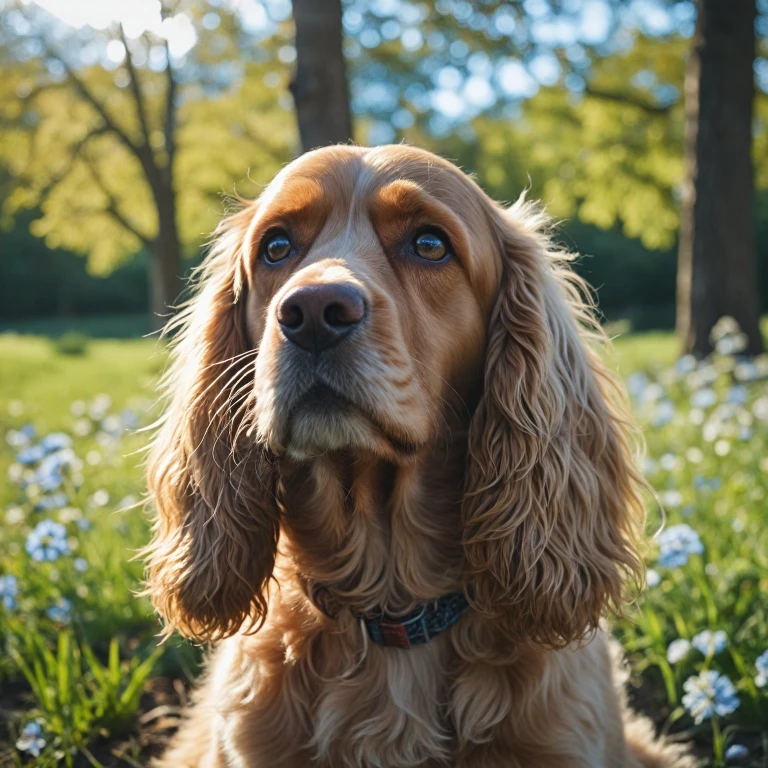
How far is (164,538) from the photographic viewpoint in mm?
2781

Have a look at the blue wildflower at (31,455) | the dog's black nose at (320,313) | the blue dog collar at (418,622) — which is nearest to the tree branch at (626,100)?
Result: the blue wildflower at (31,455)

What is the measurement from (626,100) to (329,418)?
1518cm

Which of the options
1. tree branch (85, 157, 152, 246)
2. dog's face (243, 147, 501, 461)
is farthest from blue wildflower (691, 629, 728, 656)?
tree branch (85, 157, 152, 246)

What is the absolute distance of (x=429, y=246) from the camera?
2.49 m

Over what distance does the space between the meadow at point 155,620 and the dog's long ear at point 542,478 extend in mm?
307

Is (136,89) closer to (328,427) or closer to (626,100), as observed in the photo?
(626,100)

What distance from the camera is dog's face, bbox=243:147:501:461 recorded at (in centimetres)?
203

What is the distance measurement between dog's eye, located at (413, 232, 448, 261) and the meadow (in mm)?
778

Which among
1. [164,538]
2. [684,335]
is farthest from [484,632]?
[684,335]

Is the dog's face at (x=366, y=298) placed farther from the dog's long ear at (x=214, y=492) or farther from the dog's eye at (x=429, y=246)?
the dog's long ear at (x=214, y=492)

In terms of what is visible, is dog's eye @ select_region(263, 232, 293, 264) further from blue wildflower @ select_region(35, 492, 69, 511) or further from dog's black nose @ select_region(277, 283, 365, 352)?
blue wildflower @ select_region(35, 492, 69, 511)

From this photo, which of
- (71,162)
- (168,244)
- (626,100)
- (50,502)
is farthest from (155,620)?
(71,162)

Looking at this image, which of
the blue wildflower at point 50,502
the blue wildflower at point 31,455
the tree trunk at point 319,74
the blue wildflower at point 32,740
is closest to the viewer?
the blue wildflower at point 32,740

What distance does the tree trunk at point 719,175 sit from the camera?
27.9 ft
